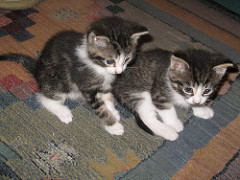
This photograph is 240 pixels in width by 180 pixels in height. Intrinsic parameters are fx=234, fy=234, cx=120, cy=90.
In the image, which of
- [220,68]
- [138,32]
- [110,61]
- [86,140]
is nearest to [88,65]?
[110,61]

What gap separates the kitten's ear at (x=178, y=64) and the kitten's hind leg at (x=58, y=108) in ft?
2.78

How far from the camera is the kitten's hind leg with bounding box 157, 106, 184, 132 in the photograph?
5.81ft

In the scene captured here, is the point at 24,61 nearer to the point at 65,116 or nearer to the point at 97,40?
the point at 65,116

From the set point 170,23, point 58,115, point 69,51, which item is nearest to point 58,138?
point 58,115

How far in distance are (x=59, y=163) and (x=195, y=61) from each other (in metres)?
1.11

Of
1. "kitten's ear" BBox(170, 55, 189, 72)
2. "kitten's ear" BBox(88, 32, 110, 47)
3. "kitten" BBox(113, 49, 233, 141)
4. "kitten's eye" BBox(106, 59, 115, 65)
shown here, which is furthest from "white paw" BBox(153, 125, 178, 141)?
"kitten's ear" BBox(88, 32, 110, 47)

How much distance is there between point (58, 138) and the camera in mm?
1625

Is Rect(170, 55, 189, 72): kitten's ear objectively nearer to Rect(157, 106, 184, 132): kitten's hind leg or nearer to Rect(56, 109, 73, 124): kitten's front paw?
Rect(157, 106, 184, 132): kitten's hind leg

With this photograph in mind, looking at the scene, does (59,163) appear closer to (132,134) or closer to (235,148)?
(132,134)

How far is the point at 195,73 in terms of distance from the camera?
155cm

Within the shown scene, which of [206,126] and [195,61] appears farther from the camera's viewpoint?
[206,126]

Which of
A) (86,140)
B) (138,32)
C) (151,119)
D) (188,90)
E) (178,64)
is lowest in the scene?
(86,140)

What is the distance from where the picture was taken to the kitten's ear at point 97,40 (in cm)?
146

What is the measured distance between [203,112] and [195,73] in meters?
0.48
